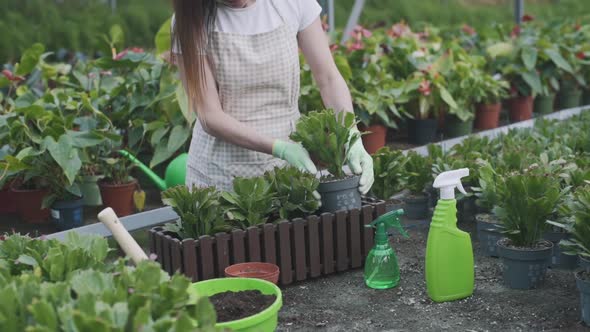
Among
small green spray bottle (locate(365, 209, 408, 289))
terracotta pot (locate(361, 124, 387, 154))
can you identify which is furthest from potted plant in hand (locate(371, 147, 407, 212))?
terracotta pot (locate(361, 124, 387, 154))

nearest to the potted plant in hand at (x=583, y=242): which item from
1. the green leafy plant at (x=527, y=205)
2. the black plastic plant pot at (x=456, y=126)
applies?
Result: the green leafy plant at (x=527, y=205)

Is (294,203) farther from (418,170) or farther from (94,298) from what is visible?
(94,298)

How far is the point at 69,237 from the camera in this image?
1938 mm

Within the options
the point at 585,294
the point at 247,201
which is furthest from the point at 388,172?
the point at 585,294

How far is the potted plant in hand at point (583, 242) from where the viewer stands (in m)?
2.31

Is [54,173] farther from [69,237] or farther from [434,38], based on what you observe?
[434,38]

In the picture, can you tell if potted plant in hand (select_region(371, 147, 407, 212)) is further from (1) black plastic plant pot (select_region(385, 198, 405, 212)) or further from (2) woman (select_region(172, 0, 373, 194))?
(2) woman (select_region(172, 0, 373, 194))

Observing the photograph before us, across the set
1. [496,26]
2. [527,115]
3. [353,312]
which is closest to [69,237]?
[353,312]

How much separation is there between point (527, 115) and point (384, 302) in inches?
159

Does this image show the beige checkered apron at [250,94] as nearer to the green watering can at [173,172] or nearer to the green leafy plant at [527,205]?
the green leafy plant at [527,205]

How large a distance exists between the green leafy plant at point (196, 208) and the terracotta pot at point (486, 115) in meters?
3.69

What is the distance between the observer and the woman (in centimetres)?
282

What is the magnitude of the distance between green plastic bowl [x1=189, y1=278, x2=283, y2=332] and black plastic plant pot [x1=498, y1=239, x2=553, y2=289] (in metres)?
0.82

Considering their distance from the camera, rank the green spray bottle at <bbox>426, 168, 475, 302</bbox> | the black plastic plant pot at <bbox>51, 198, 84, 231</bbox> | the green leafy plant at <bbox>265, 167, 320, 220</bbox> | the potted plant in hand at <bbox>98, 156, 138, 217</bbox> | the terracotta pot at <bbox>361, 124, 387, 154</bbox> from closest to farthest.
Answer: the green spray bottle at <bbox>426, 168, 475, 302</bbox> → the green leafy plant at <bbox>265, 167, 320, 220</bbox> → the black plastic plant pot at <bbox>51, 198, 84, 231</bbox> → the potted plant in hand at <bbox>98, 156, 138, 217</bbox> → the terracotta pot at <bbox>361, 124, 387, 154</bbox>
